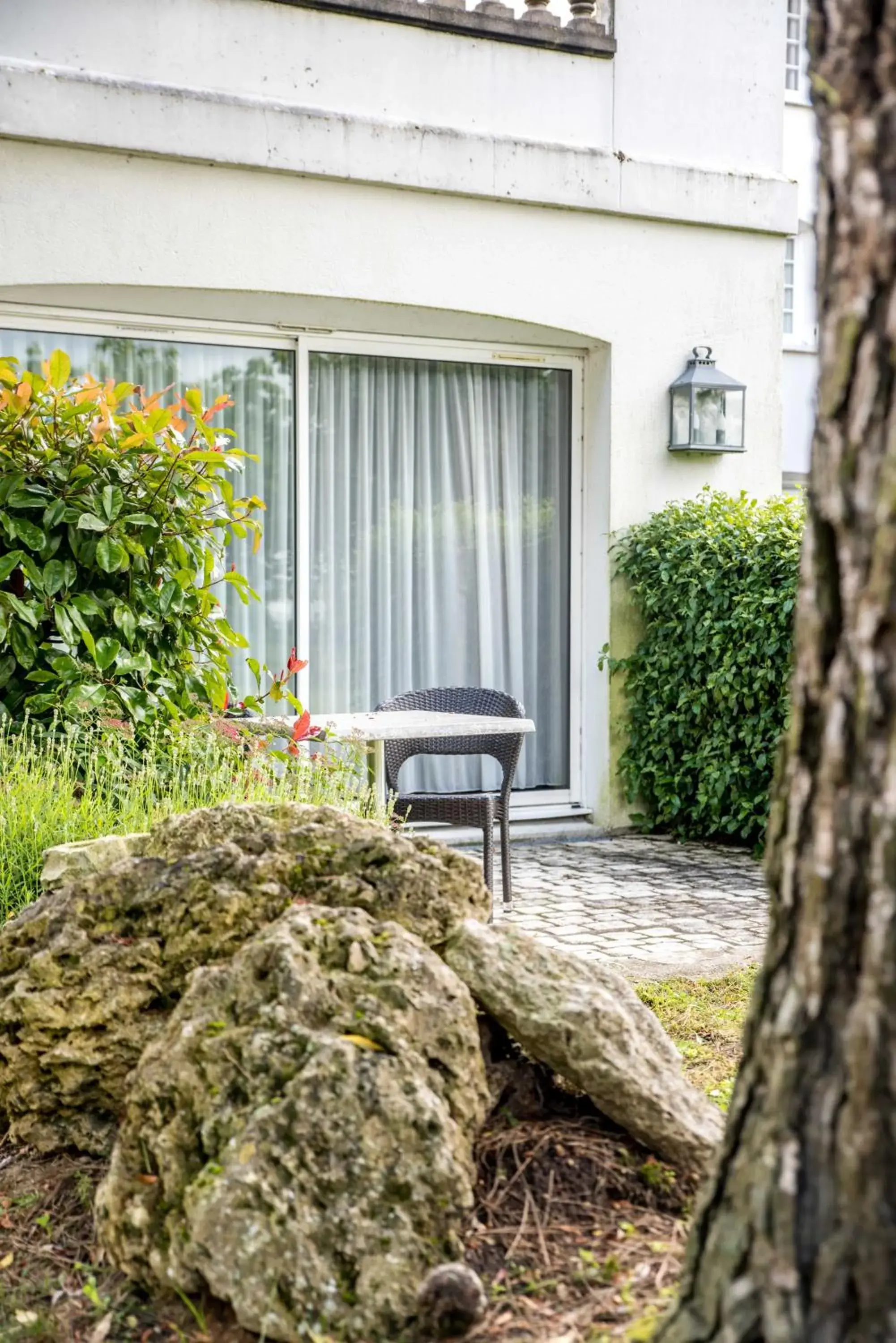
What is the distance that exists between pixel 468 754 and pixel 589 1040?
14.4 feet

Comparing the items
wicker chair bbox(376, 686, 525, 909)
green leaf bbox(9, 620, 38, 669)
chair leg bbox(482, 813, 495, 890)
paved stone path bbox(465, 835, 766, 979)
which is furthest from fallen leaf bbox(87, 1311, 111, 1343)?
chair leg bbox(482, 813, 495, 890)

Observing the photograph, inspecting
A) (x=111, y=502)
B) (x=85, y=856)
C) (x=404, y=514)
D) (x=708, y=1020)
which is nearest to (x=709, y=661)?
(x=404, y=514)

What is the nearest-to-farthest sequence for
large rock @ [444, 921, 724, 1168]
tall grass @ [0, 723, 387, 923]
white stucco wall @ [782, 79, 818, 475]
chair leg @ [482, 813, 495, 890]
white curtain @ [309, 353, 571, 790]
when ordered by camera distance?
1. large rock @ [444, 921, 724, 1168]
2. tall grass @ [0, 723, 387, 923]
3. chair leg @ [482, 813, 495, 890]
4. white curtain @ [309, 353, 571, 790]
5. white stucco wall @ [782, 79, 818, 475]

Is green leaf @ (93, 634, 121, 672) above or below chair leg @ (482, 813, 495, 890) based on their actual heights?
above

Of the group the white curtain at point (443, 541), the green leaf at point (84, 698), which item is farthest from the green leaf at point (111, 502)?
the white curtain at point (443, 541)

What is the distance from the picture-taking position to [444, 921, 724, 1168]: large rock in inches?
107

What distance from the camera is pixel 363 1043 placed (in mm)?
2521

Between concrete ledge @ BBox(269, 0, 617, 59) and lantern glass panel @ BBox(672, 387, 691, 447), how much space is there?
213 cm

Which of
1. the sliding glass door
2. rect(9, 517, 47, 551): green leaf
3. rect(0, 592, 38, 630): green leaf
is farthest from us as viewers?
the sliding glass door

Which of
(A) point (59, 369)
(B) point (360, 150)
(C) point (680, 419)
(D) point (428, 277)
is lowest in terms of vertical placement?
(A) point (59, 369)

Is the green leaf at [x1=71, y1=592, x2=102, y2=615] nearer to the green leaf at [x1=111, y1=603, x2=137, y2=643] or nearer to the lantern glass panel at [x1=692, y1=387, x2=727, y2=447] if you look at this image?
the green leaf at [x1=111, y1=603, x2=137, y2=643]

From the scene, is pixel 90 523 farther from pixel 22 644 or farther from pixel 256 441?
pixel 256 441

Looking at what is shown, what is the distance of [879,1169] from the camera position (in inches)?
65.5

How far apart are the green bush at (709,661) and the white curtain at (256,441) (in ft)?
6.88
